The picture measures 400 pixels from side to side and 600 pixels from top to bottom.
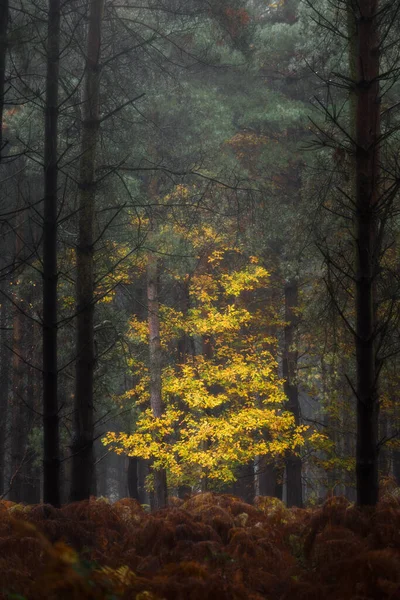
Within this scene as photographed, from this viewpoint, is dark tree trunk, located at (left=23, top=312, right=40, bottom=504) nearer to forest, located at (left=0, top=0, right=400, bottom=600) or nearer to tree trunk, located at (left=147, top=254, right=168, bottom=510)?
forest, located at (left=0, top=0, right=400, bottom=600)

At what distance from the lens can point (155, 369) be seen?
19.2 m

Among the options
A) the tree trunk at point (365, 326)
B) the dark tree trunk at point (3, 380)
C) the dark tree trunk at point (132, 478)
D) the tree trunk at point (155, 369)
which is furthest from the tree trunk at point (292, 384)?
the tree trunk at point (365, 326)

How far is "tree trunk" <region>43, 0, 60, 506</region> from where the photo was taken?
6.94 metres

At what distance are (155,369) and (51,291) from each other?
40.4 ft

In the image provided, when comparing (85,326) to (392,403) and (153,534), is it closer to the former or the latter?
(153,534)

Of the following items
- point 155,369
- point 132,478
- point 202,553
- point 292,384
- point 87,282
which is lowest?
point 132,478

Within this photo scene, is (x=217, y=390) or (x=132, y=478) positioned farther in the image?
(x=132, y=478)

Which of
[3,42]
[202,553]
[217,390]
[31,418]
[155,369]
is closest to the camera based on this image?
[202,553]

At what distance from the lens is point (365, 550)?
4410 mm

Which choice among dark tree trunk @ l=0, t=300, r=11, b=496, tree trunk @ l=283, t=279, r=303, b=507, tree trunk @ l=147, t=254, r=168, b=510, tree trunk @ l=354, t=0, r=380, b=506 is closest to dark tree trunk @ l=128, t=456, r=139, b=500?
dark tree trunk @ l=0, t=300, r=11, b=496

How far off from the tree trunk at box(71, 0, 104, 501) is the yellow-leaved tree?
889cm

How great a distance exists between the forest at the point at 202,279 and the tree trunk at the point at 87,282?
0.03 metres

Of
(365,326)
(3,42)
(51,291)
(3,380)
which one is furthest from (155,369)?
Result: (365,326)

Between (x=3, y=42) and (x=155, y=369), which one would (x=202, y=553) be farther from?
(x=155, y=369)
